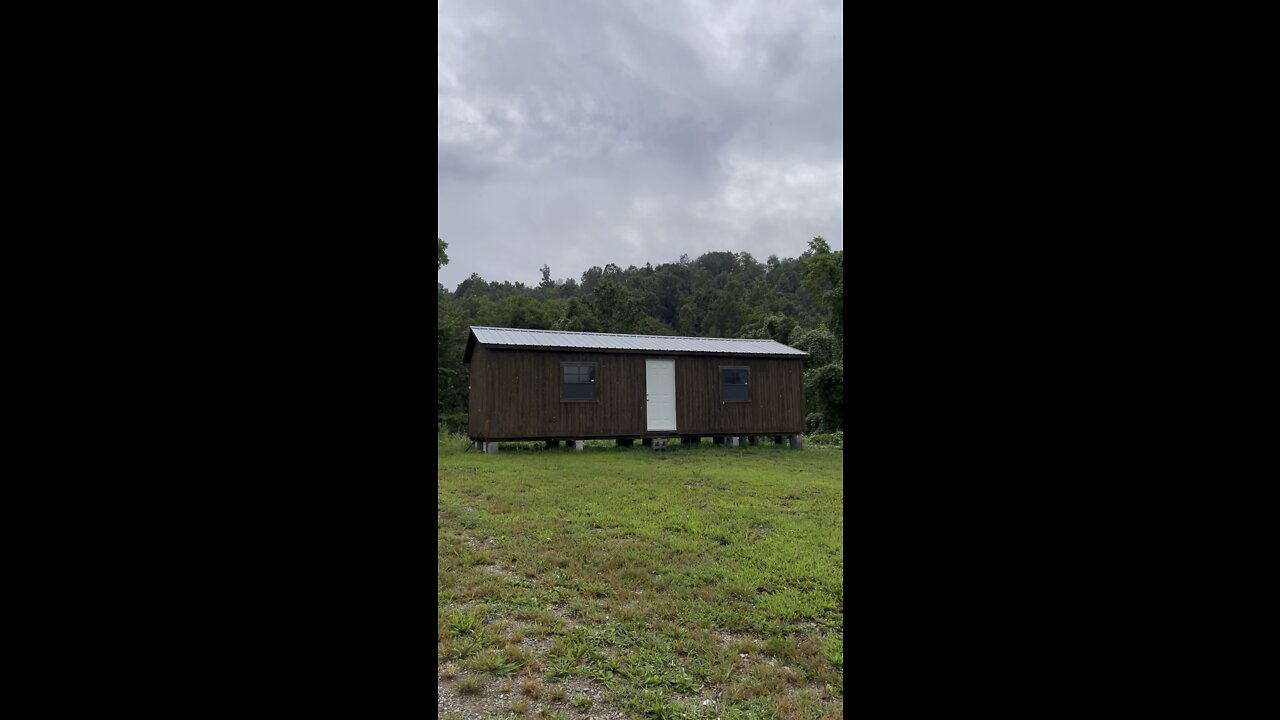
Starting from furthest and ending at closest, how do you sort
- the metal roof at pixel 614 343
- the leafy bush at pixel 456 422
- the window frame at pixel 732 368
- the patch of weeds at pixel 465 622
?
the leafy bush at pixel 456 422, the window frame at pixel 732 368, the metal roof at pixel 614 343, the patch of weeds at pixel 465 622

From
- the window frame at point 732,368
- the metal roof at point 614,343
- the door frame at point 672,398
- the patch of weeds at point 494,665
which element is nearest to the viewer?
the patch of weeds at point 494,665

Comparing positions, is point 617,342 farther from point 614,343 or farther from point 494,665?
point 494,665

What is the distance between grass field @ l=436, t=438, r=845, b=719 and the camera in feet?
7.57

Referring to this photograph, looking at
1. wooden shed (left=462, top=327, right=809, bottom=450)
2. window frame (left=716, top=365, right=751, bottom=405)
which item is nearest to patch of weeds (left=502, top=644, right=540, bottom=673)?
wooden shed (left=462, top=327, right=809, bottom=450)

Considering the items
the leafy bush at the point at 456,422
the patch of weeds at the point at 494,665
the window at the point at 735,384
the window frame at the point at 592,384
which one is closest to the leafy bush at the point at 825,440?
the window at the point at 735,384

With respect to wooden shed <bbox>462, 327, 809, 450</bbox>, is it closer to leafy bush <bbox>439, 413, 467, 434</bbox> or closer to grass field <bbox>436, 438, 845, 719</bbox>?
grass field <bbox>436, 438, 845, 719</bbox>

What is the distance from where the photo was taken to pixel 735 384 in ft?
42.1

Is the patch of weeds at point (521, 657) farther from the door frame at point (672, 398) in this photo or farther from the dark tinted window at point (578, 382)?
the door frame at point (672, 398)

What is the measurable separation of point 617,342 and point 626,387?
101cm

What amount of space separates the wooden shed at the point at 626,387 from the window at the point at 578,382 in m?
0.02

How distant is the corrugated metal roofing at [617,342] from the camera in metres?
11.3

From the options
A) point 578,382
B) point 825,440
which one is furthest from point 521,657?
point 825,440
